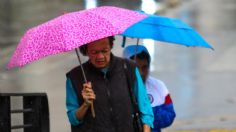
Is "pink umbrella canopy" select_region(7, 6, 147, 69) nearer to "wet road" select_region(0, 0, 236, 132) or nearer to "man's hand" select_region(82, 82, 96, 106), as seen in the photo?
"man's hand" select_region(82, 82, 96, 106)

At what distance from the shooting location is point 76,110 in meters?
4.08

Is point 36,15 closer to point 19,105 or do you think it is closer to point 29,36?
point 19,105

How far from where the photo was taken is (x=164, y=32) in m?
5.21

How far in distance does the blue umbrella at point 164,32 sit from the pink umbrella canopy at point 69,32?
103 cm

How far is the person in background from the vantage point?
496 centimetres

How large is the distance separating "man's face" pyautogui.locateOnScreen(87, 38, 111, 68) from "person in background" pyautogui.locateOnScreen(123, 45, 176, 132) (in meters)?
0.84

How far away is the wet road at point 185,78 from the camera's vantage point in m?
10.5

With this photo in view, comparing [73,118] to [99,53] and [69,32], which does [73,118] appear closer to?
[99,53]

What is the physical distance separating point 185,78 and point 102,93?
10.2 meters

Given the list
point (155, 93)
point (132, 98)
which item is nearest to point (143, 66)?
point (155, 93)

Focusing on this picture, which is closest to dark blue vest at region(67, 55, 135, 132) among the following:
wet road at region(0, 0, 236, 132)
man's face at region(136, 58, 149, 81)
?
man's face at region(136, 58, 149, 81)

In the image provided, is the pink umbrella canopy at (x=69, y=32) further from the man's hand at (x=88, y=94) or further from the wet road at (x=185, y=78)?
the wet road at (x=185, y=78)

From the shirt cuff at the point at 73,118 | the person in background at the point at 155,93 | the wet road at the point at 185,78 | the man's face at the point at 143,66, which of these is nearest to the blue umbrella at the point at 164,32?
the person in background at the point at 155,93

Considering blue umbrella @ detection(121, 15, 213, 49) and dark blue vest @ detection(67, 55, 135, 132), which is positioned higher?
blue umbrella @ detection(121, 15, 213, 49)
